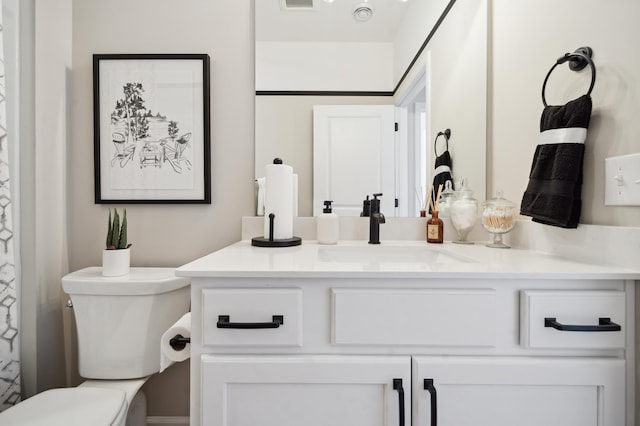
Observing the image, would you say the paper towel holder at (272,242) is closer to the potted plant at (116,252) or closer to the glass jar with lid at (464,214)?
the potted plant at (116,252)

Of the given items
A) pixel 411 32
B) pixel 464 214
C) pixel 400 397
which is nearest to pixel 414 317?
pixel 400 397

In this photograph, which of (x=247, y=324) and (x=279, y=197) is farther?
(x=279, y=197)

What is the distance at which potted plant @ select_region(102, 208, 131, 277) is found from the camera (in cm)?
115

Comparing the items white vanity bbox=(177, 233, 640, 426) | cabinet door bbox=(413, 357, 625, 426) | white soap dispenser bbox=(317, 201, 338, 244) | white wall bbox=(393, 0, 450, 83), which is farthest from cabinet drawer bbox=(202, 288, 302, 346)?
white wall bbox=(393, 0, 450, 83)

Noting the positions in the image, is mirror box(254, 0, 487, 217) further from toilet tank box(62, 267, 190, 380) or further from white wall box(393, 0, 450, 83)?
toilet tank box(62, 267, 190, 380)

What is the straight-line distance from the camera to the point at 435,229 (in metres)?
1.26

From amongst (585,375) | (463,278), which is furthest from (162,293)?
(585,375)

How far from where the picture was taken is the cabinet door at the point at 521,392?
2.22 feet

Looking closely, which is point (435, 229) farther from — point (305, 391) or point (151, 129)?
point (151, 129)

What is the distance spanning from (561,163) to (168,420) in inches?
70.6

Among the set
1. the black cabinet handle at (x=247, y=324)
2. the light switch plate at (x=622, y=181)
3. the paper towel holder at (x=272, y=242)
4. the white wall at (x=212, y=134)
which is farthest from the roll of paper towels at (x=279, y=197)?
the light switch plate at (x=622, y=181)

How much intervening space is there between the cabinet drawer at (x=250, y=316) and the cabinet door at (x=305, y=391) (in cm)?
5

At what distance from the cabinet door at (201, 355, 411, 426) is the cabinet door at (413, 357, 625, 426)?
7 cm

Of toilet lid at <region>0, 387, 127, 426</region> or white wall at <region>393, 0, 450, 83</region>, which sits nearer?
toilet lid at <region>0, 387, 127, 426</region>
